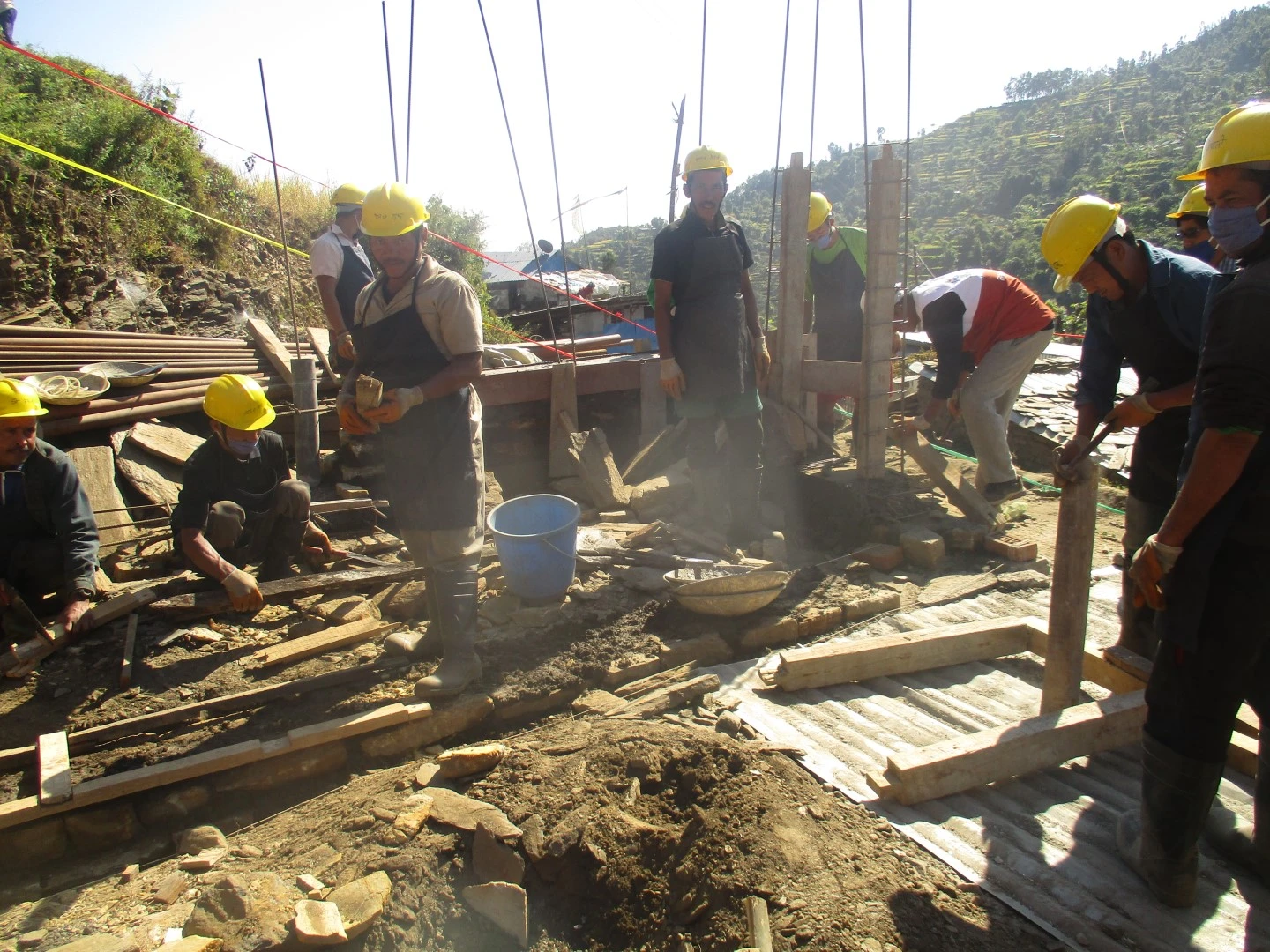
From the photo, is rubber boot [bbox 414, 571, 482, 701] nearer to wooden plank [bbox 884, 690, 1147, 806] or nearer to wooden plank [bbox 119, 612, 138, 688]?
wooden plank [bbox 119, 612, 138, 688]

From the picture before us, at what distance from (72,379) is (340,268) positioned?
7.48 ft

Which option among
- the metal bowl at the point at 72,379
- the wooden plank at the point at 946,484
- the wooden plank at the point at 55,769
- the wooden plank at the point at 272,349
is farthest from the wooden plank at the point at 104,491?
the wooden plank at the point at 946,484

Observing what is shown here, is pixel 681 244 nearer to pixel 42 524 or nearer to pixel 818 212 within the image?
pixel 818 212

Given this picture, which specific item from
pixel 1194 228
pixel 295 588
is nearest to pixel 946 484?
pixel 1194 228

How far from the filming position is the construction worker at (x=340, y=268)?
551cm

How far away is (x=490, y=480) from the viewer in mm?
6484

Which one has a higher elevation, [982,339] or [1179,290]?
[1179,290]

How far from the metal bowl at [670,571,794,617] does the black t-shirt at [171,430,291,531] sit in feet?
8.10

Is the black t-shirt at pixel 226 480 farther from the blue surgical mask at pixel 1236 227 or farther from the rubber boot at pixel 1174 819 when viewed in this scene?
the blue surgical mask at pixel 1236 227

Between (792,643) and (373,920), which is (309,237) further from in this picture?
(373,920)

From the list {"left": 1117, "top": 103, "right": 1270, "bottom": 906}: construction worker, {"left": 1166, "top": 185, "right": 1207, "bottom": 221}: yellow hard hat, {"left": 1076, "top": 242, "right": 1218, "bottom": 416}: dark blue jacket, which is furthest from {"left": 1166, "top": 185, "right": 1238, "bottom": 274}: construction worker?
{"left": 1117, "top": 103, "right": 1270, "bottom": 906}: construction worker

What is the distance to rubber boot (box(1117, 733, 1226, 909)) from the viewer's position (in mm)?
2420

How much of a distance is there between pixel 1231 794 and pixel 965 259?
3356 cm

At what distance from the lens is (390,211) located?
3.49 meters
